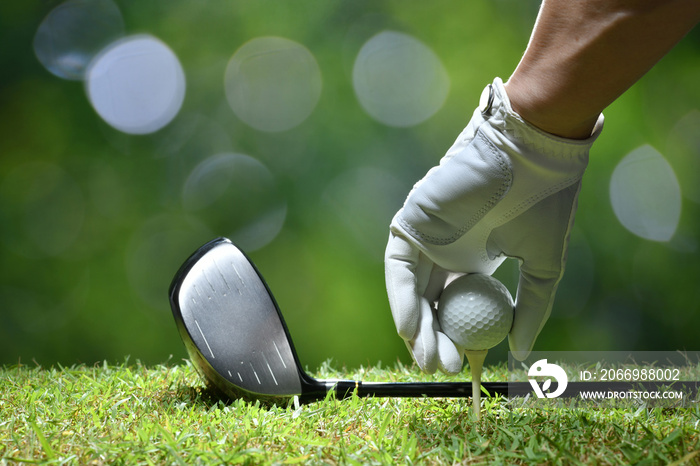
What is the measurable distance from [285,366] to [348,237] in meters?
1.47

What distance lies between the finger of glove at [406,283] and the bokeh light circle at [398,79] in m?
1.86

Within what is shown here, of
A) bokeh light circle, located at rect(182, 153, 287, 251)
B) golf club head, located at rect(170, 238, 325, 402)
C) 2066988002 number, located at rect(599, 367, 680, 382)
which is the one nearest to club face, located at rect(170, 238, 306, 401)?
golf club head, located at rect(170, 238, 325, 402)

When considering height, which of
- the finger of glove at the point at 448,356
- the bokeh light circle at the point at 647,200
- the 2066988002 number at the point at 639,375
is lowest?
the 2066988002 number at the point at 639,375

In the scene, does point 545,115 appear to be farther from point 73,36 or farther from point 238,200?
point 73,36

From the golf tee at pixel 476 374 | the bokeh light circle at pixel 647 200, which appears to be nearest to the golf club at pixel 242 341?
the golf tee at pixel 476 374

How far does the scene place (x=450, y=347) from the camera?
1104mm

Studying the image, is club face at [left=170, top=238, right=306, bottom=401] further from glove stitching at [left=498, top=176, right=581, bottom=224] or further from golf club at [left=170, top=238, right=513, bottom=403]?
glove stitching at [left=498, top=176, right=581, bottom=224]

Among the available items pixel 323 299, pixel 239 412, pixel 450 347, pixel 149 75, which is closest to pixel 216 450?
pixel 239 412

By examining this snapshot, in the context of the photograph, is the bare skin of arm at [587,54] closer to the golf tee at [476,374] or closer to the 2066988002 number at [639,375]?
the golf tee at [476,374]

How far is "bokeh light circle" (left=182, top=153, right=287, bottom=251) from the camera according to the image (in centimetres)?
287

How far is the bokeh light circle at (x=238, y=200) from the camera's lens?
287 centimetres

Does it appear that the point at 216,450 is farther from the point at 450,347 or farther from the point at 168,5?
the point at 168,5

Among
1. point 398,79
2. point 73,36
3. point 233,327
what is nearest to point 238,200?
point 398,79

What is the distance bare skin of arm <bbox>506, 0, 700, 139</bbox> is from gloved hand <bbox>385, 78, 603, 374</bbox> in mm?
37
